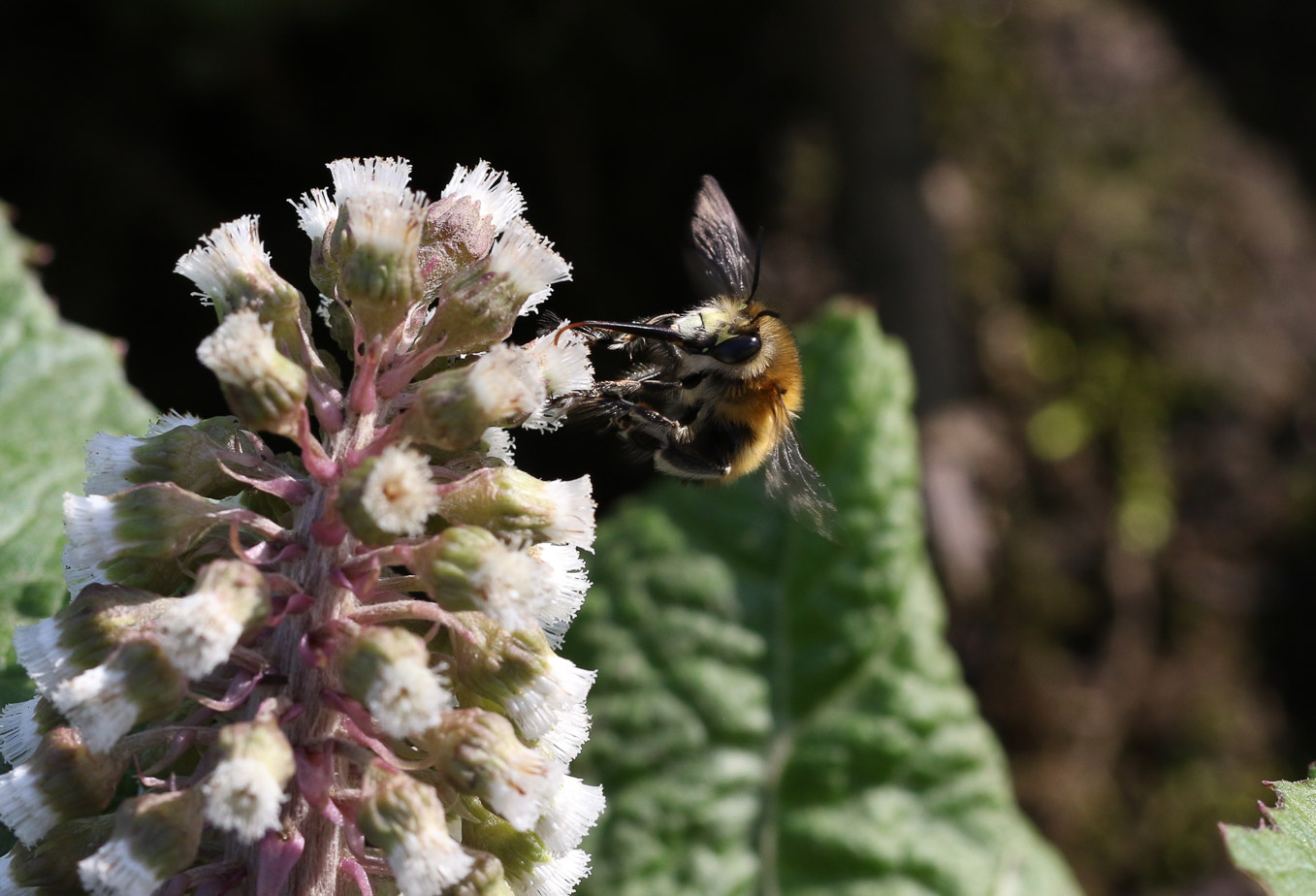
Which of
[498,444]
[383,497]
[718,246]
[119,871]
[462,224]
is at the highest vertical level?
[718,246]

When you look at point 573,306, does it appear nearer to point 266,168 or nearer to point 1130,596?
point 266,168

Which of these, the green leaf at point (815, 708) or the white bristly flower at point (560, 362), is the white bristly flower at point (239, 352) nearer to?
the white bristly flower at point (560, 362)

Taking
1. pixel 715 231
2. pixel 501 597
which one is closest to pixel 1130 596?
pixel 715 231

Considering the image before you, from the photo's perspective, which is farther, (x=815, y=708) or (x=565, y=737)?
(x=815, y=708)

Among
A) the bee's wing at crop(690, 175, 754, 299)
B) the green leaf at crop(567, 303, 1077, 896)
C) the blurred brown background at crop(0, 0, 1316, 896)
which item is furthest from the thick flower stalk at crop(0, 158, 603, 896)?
the blurred brown background at crop(0, 0, 1316, 896)

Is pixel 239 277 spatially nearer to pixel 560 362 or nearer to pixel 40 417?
pixel 560 362

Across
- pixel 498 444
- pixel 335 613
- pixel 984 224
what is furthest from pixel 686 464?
pixel 984 224

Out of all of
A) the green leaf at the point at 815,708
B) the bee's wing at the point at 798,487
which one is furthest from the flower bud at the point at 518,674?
the green leaf at the point at 815,708
